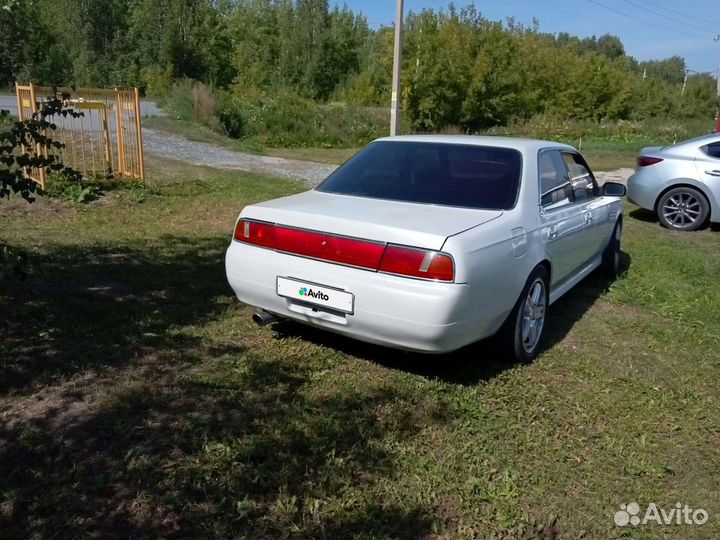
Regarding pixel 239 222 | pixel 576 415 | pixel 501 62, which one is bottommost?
pixel 576 415

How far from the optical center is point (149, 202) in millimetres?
9391

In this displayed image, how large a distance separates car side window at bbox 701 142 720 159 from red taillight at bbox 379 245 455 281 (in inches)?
300

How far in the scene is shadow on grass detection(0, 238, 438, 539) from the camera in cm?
250

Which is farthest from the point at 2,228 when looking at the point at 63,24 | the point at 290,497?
the point at 63,24

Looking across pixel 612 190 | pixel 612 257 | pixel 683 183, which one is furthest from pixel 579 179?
pixel 683 183

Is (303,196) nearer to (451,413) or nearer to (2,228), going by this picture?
(451,413)

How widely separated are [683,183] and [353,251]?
7.68m

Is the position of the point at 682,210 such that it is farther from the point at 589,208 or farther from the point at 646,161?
the point at 589,208

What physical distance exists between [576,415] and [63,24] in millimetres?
59668

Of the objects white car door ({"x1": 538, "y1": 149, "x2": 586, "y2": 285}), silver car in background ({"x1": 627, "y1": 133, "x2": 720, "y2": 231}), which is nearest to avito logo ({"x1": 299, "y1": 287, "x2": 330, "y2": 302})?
white car door ({"x1": 538, "y1": 149, "x2": 586, "y2": 285})

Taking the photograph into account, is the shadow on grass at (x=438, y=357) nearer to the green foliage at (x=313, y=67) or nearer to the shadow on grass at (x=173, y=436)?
the shadow on grass at (x=173, y=436)

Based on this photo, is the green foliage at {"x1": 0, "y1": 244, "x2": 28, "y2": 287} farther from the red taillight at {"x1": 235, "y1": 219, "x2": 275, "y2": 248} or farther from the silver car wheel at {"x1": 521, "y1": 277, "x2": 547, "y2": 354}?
the silver car wheel at {"x1": 521, "y1": 277, "x2": 547, "y2": 354}

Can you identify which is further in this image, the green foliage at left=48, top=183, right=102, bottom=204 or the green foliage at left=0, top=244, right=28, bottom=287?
the green foliage at left=48, top=183, right=102, bottom=204

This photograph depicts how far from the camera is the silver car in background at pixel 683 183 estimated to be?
9.13 m
